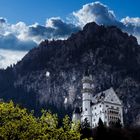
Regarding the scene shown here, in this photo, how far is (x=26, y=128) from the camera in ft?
116

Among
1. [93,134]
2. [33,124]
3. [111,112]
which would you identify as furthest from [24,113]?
[111,112]

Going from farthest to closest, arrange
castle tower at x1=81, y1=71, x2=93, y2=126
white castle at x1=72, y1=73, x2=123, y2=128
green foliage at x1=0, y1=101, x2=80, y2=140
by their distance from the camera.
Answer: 1. castle tower at x1=81, y1=71, x2=93, y2=126
2. white castle at x1=72, y1=73, x2=123, y2=128
3. green foliage at x1=0, y1=101, x2=80, y2=140

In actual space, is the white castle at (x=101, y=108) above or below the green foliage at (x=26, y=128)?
above

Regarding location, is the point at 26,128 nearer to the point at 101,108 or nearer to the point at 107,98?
the point at 101,108

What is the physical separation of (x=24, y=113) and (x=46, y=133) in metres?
2.78

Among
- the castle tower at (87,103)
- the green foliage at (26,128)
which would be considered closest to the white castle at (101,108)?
the castle tower at (87,103)

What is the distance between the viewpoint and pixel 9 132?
114 ft

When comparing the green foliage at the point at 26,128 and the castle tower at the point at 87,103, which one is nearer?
the green foliage at the point at 26,128

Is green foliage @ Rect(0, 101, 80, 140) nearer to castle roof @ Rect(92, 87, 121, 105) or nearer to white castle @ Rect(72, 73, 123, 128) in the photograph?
white castle @ Rect(72, 73, 123, 128)

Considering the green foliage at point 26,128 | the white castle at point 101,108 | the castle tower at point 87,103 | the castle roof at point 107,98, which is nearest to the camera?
the green foliage at point 26,128

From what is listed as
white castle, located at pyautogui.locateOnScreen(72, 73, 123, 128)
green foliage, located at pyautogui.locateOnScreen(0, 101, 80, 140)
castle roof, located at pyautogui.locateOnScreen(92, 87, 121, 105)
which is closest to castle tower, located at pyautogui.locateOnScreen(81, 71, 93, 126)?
white castle, located at pyautogui.locateOnScreen(72, 73, 123, 128)

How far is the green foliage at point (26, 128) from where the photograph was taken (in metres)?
34.8

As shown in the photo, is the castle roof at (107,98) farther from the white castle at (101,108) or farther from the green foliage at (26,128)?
the green foliage at (26,128)

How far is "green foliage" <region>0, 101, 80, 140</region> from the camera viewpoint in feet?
114
